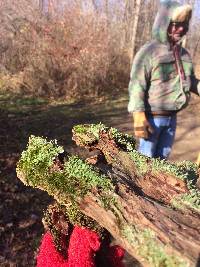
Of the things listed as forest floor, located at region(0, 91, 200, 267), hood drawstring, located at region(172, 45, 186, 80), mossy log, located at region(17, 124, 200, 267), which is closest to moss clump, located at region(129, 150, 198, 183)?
mossy log, located at region(17, 124, 200, 267)

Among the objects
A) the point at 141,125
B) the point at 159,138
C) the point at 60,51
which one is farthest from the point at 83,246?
the point at 60,51

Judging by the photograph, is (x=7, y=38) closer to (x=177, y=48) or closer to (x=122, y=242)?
(x=177, y=48)

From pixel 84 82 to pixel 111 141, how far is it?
1313 centimetres

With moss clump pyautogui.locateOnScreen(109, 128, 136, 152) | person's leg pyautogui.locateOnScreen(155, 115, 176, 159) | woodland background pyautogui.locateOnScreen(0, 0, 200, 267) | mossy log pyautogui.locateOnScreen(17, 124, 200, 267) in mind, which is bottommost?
woodland background pyautogui.locateOnScreen(0, 0, 200, 267)

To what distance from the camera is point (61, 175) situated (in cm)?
140

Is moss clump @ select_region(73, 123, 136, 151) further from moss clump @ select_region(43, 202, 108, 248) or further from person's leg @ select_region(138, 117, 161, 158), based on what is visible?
person's leg @ select_region(138, 117, 161, 158)

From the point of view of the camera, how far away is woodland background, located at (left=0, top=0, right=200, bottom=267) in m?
10.7

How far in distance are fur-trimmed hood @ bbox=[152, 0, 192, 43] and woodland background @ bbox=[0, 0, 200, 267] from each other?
4561mm

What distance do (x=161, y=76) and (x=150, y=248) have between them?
10.4 feet

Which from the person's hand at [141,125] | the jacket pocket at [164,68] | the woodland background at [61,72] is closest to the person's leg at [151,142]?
the person's hand at [141,125]

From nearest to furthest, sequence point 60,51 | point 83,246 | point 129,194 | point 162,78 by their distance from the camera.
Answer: point 129,194, point 83,246, point 162,78, point 60,51

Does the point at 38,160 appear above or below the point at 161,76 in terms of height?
above

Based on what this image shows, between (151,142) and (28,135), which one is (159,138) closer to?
(151,142)

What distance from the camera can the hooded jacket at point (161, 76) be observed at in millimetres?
4070
